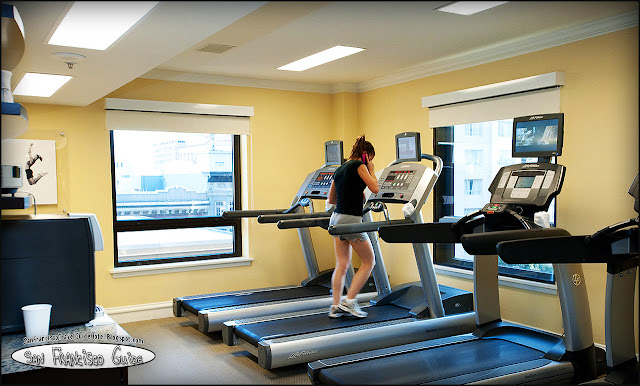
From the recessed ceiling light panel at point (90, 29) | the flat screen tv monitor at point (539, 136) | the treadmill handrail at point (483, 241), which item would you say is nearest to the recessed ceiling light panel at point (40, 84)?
the recessed ceiling light panel at point (90, 29)

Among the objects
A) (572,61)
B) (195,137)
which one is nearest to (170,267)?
(195,137)

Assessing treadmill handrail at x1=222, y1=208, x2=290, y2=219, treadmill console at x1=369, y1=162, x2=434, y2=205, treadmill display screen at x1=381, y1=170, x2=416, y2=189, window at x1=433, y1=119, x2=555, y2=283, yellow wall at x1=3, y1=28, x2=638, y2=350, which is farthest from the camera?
treadmill handrail at x1=222, y1=208, x2=290, y2=219

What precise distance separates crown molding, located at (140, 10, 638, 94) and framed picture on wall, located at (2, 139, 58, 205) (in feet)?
3.72

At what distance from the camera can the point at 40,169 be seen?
490 centimetres

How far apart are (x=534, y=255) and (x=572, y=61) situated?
2540 millimetres

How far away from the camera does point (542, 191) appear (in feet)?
10.8

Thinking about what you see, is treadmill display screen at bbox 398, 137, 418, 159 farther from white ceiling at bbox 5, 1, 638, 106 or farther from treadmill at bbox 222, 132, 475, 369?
white ceiling at bbox 5, 1, 638, 106

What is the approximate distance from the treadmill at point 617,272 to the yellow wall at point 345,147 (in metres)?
0.45

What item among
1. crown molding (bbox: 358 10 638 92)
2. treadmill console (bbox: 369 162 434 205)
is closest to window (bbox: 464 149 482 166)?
crown molding (bbox: 358 10 638 92)

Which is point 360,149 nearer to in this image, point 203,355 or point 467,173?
point 467,173

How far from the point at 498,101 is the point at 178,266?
3.41m

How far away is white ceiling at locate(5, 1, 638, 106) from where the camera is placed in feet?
6.01

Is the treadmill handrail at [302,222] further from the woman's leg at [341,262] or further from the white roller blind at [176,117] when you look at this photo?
the white roller blind at [176,117]

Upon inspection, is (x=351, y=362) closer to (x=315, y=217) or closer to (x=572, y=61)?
(x=315, y=217)
